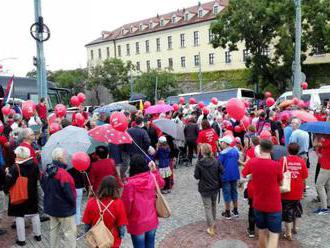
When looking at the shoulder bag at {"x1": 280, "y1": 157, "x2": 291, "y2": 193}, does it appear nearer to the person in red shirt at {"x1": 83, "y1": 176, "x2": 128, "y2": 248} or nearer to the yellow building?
the person in red shirt at {"x1": 83, "y1": 176, "x2": 128, "y2": 248}

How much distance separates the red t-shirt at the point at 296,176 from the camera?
676 centimetres

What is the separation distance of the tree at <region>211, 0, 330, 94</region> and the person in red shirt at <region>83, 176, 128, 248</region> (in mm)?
33170

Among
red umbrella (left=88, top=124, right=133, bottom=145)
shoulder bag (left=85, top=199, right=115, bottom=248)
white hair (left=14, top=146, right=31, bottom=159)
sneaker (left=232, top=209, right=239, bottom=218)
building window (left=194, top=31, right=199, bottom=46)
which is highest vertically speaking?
building window (left=194, top=31, right=199, bottom=46)

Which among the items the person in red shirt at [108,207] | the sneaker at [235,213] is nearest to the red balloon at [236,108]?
the sneaker at [235,213]

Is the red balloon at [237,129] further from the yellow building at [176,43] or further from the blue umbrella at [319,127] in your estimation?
the yellow building at [176,43]

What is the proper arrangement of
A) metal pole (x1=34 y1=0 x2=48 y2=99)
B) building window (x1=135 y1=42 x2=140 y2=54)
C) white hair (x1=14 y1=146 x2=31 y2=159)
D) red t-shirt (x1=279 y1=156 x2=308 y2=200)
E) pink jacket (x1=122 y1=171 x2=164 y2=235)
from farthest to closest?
building window (x1=135 y1=42 x2=140 y2=54), metal pole (x1=34 y1=0 x2=48 y2=99), white hair (x1=14 y1=146 x2=31 y2=159), red t-shirt (x1=279 y1=156 x2=308 y2=200), pink jacket (x1=122 y1=171 x2=164 y2=235)

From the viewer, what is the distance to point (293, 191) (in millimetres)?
6750

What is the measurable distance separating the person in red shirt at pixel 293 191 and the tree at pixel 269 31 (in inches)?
1199

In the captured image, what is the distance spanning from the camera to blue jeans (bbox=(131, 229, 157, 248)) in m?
5.27

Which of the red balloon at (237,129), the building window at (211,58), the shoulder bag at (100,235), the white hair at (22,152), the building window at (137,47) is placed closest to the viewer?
the shoulder bag at (100,235)

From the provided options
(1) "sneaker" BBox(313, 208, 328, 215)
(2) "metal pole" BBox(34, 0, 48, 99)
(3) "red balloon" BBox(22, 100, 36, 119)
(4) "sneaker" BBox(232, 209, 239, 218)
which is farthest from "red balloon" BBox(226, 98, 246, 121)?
(2) "metal pole" BBox(34, 0, 48, 99)

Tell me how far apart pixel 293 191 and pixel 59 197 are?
374cm

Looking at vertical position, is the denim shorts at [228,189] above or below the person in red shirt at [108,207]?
below

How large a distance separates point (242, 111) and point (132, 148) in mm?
2705
